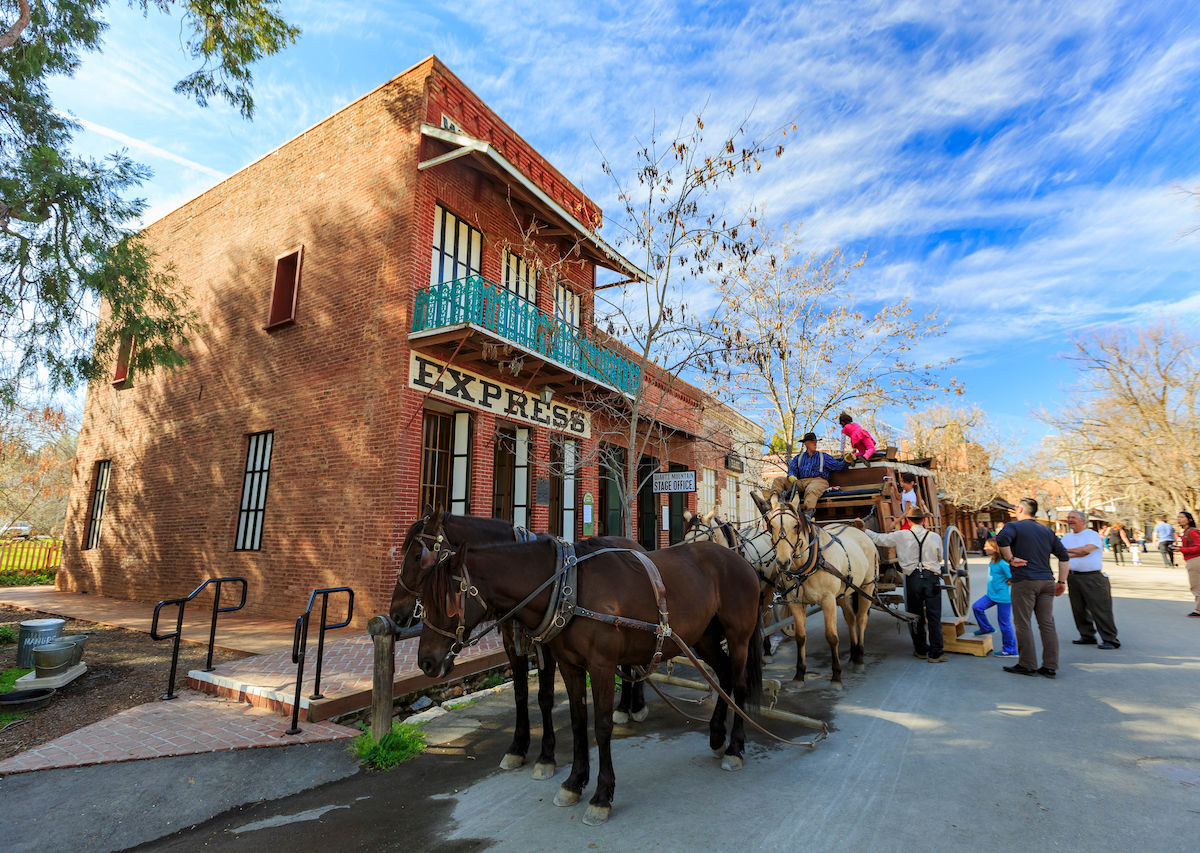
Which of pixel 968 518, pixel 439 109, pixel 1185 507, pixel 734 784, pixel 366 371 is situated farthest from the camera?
pixel 968 518

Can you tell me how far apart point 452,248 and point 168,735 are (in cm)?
859

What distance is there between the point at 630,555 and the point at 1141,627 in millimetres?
11152

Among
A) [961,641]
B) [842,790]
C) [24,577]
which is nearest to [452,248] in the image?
[842,790]

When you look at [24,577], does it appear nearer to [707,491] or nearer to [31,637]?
[31,637]

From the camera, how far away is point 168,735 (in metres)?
4.87

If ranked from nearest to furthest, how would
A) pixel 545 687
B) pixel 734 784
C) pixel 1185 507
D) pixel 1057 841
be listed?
pixel 1057 841, pixel 734 784, pixel 545 687, pixel 1185 507

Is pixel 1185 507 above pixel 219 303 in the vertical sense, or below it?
below

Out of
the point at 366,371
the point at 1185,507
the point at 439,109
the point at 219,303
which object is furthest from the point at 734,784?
the point at 1185,507

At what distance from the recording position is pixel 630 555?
418cm

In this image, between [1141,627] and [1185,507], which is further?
[1185,507]

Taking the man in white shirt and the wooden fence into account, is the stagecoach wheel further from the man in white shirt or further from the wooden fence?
the wooden fence

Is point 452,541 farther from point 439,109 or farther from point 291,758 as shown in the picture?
point 439,109

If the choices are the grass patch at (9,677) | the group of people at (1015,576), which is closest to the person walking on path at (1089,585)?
the group of people at (1015,576)

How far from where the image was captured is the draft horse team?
358 cm
